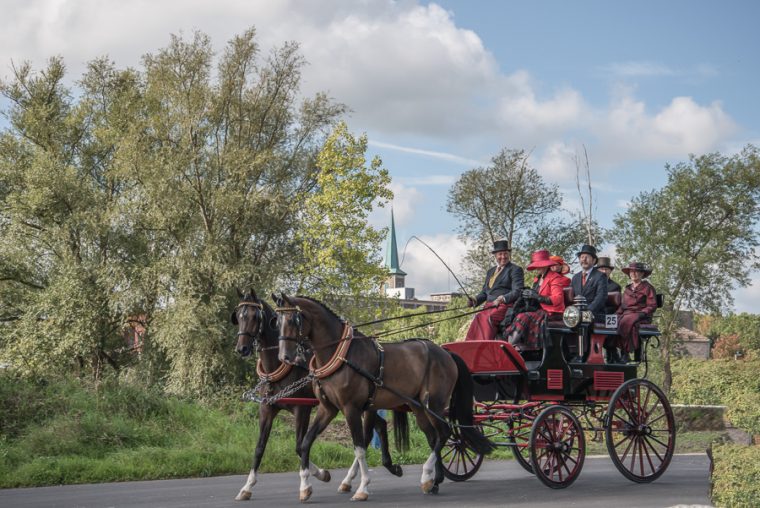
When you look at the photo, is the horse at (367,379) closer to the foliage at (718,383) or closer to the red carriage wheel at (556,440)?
the red carriage wheel at (556,440)

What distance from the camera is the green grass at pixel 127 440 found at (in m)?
13.4

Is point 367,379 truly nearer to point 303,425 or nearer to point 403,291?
point 303,425

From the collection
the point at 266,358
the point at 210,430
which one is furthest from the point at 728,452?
the point at 210,430

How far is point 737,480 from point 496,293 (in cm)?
506

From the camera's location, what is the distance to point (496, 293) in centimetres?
1213

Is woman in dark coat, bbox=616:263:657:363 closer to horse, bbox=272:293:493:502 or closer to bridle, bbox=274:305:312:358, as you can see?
horse, bbox=272:293:493:502

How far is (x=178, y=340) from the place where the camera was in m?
28.0

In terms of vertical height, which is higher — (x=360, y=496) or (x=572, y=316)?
(x=572, y=316)

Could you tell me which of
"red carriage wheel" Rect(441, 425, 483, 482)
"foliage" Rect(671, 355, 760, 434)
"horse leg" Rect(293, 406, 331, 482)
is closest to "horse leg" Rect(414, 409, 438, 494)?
"red carriage wheel" Rect(441, 425, 483, 482)

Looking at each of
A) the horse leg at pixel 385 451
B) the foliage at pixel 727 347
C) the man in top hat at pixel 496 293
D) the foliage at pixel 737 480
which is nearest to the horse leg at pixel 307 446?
the horse leg at pixel 385 451

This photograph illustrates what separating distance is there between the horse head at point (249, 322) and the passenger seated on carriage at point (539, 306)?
3.07m

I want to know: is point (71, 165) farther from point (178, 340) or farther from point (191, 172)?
point (178, 340)

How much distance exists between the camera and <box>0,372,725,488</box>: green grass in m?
13.4

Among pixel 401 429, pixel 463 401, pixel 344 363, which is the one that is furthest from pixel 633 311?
pixel 344 363
